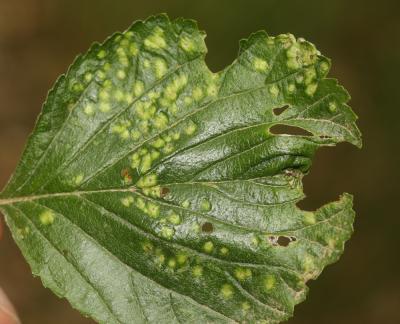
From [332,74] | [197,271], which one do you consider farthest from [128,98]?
[332,74]

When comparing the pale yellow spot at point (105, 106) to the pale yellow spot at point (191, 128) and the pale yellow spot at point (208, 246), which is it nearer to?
the pale yellow spot at point (191, 128)

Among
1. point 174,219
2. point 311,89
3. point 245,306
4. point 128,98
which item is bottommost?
point 245,306

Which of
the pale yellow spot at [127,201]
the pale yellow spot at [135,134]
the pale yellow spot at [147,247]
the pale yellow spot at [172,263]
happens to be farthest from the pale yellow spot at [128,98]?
the pale yellow spot at [172,263]

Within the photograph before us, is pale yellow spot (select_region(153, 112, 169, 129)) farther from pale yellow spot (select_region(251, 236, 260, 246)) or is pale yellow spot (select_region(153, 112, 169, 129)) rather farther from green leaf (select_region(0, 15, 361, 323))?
pale yellow spot (select_region(251, 236, 260, 246))

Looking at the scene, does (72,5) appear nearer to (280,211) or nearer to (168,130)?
(168,130)

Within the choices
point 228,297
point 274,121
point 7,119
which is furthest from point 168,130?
point 7,119

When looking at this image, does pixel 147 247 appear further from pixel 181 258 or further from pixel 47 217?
pixel 47 217

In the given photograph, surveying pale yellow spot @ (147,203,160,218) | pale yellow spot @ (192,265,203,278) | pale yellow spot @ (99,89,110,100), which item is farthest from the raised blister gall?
pale yellow spot @ (99,89,110,100)

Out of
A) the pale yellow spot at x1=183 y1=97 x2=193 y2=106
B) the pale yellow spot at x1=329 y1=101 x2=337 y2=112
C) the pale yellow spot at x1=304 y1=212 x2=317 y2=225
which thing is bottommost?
the pale yellow spot at x1=304 y1=212 x2=317 y2=225
